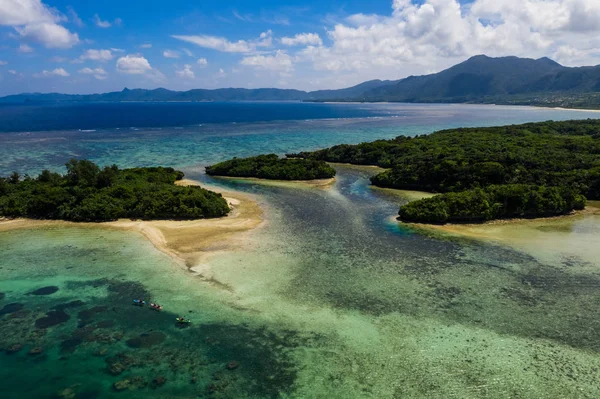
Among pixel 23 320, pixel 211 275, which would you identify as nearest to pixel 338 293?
pixel 211 275

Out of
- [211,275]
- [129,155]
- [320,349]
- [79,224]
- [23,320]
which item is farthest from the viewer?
[129,155]

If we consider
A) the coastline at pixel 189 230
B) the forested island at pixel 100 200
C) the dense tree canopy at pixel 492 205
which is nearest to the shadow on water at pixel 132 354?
the coastline at pixel 189 230

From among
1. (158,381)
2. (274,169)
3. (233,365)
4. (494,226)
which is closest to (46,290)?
(158,381)

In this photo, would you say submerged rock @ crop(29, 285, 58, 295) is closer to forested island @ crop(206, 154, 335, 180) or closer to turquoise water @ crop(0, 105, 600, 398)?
turquoise water @ crop(0, 105, 600, 398)

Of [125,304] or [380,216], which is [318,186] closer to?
[380,216]

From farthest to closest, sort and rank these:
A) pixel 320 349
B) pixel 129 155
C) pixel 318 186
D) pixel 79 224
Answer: pixel 129 155 < pixel 318 186 < pixel 79 224 < pixel 320 349

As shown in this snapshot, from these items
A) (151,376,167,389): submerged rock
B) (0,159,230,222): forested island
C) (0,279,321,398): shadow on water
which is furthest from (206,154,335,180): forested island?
(151,376,167,389): submerged rock

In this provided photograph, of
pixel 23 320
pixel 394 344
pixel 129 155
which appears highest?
pixel 129 155
